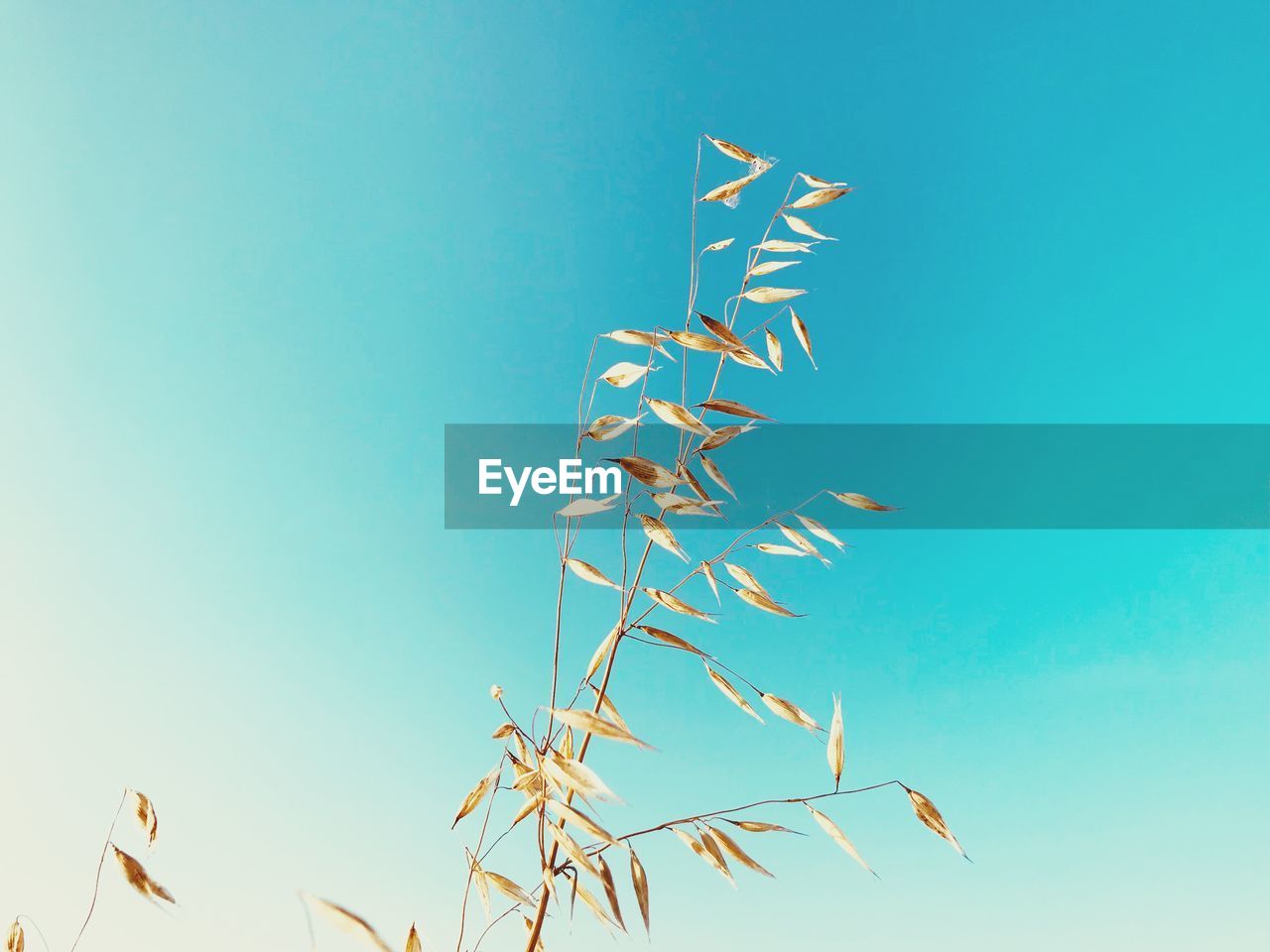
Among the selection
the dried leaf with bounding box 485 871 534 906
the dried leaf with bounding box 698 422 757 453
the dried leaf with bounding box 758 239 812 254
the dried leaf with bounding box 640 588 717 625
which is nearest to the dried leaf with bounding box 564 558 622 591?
the dried leaf with bounding box 640 588 717 625

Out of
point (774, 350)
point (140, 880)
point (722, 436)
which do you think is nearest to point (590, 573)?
point (722, 436)

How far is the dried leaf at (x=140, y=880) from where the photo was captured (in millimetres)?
545

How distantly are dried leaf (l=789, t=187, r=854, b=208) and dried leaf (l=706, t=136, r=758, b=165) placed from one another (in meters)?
0.08

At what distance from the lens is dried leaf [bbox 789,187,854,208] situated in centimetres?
73

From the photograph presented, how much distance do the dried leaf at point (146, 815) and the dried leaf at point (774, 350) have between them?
2.25 ft

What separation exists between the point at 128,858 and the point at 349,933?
0.98ft

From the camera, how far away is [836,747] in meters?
0.64

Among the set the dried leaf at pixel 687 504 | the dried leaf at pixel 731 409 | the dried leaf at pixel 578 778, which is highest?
the dried leaf at pixel 731 409

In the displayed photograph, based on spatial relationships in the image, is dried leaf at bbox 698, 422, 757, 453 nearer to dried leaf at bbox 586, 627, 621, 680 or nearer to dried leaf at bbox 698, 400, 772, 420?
dried leaf at bbox 698, 400, 772, 420

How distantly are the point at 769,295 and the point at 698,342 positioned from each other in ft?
0.40

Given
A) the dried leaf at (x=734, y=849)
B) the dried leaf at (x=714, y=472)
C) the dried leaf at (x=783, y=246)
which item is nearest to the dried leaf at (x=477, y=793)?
the dried leaf at (x=734, y=849)

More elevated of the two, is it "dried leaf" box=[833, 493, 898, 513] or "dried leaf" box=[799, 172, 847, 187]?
"dried leaf" box=[799, 172, 847, 187]

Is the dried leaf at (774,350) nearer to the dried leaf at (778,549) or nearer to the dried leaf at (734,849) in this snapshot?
the dried leaf at (778,549)

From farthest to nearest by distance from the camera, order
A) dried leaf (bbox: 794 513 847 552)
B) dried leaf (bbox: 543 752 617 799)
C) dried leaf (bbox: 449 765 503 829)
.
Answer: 1. dried leaf (bbox: 794 513 847 552)
2. dried leaf (bbox: 449 765 503 829)
3. dried leaf (bbox: 543 752 617 799)
